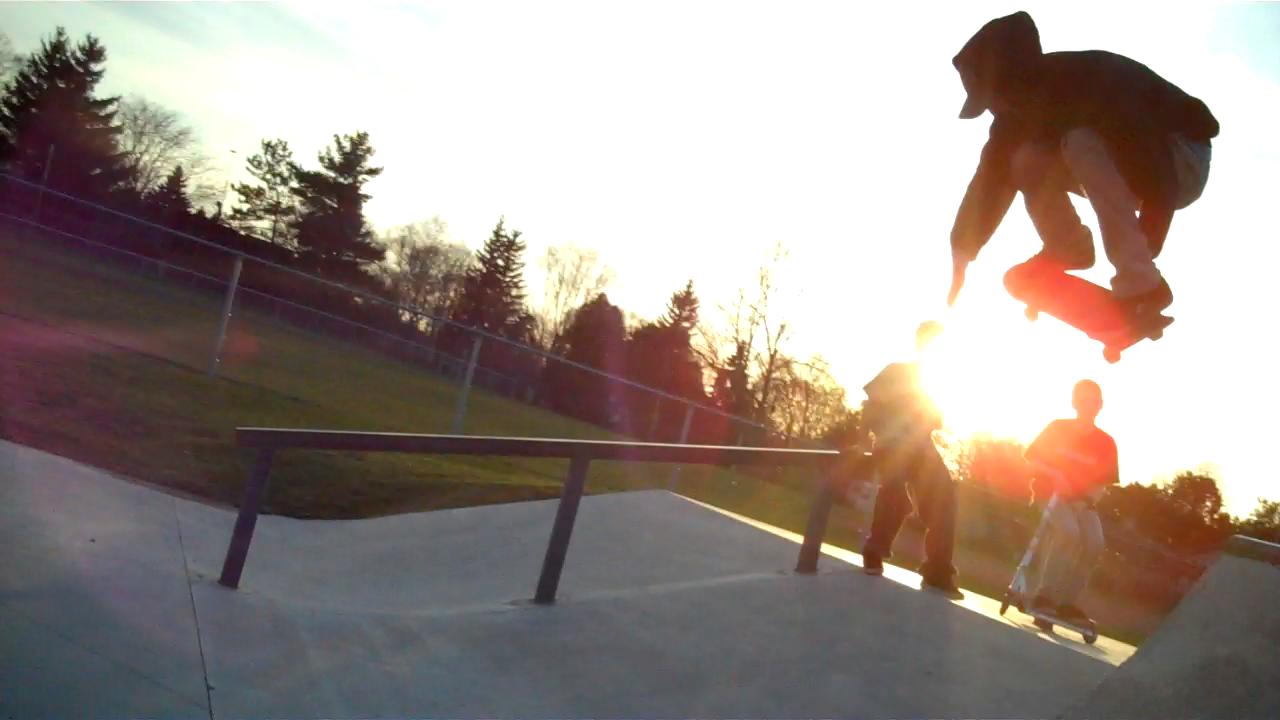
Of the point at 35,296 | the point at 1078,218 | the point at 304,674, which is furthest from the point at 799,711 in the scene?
the point at 35,296

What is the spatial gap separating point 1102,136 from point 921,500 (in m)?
5.32

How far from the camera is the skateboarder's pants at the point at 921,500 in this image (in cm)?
688

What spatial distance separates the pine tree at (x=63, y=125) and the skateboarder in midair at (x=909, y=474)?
4947 centimetres

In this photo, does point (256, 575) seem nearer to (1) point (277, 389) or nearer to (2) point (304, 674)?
(2) point (304, 674)

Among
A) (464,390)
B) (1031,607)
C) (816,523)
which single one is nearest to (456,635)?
(816,523)

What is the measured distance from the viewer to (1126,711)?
309 cm

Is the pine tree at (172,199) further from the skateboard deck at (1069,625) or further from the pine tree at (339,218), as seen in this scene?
the skateboard deck at (1069,625)

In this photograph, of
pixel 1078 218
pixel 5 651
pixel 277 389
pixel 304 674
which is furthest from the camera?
pixel 277 389

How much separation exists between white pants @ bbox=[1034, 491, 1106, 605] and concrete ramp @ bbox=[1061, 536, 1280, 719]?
3010 millimetres

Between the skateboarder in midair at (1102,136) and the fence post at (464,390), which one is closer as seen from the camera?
the skateboarder in midair at (1102,136)

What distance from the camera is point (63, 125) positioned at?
173 ft

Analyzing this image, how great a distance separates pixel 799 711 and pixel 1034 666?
5.39 ft

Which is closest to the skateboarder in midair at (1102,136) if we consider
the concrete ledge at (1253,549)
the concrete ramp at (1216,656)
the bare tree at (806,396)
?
the concrete ramp at (1216,656)

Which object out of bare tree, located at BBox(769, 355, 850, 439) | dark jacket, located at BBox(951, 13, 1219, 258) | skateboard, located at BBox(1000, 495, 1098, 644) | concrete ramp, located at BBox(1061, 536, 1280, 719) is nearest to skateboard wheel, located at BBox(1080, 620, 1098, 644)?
skateboard, located at BBox(1000, 495, 1098, 644)
